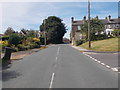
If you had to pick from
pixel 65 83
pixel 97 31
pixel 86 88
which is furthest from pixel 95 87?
pixel 97 31

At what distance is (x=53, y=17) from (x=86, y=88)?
99412 mm

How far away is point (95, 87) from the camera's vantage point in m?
7.88

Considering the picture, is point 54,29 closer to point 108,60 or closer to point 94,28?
point 94,28

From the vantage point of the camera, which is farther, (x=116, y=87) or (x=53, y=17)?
Answer: (x=53, y=17)

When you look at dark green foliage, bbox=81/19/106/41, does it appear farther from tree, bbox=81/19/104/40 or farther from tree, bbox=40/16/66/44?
tree, bbox=40/16/66/44

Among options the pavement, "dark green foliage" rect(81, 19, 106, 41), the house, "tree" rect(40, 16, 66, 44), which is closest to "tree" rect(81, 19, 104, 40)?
"dark green foliage" rect(81, 19, 106, 41)

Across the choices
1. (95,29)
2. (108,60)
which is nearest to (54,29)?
(95,29)

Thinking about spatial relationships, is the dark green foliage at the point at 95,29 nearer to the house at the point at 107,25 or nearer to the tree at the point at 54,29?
the house at the point at 107,25

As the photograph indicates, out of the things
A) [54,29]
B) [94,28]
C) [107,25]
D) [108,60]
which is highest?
[107,25]

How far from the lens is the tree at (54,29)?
95.5 metres

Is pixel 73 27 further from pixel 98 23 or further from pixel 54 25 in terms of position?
pixel 98 23

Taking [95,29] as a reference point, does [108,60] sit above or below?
below

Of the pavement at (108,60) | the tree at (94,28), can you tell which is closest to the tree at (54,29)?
the tree at (94,28)

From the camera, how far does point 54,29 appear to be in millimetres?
97250
